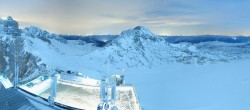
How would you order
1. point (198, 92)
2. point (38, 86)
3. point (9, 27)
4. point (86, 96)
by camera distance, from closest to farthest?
point (38, 86) < point (86, 96) < point (198, 92) < point (9, 27)

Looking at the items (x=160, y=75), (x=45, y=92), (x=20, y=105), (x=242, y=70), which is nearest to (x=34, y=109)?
(x=20, y=105)

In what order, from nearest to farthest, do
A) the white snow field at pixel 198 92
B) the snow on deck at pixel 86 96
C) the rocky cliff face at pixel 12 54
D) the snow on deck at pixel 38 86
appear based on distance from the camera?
the snow on deck at pixel 38 86 < the snow on deck at pixel 86 96 < the white snow field at pixel 198 92 < the rocky cliff face at pixel 12 54

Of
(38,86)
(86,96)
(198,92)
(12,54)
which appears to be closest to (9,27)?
(12,54)

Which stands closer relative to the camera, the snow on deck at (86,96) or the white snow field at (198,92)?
the snow on deck at (86,96)

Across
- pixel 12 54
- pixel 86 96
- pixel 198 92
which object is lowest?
pixel 198 92

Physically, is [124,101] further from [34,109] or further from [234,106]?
[234,106]

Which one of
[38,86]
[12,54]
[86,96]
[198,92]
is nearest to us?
[38,86]

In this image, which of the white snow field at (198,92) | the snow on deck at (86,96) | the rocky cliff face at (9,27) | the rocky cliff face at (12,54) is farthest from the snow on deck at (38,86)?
the rocky cliff face at (9,27)

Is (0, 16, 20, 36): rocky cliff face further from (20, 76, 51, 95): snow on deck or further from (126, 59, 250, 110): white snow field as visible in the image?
(20, 76, 51, 95): snow on deck

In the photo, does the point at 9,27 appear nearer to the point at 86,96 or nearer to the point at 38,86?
the point at 38,86

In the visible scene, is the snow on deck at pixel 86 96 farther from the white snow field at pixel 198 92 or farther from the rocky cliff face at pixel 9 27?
the rocky cliff face at pixel 9 27

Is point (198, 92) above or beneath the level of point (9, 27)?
beneath
